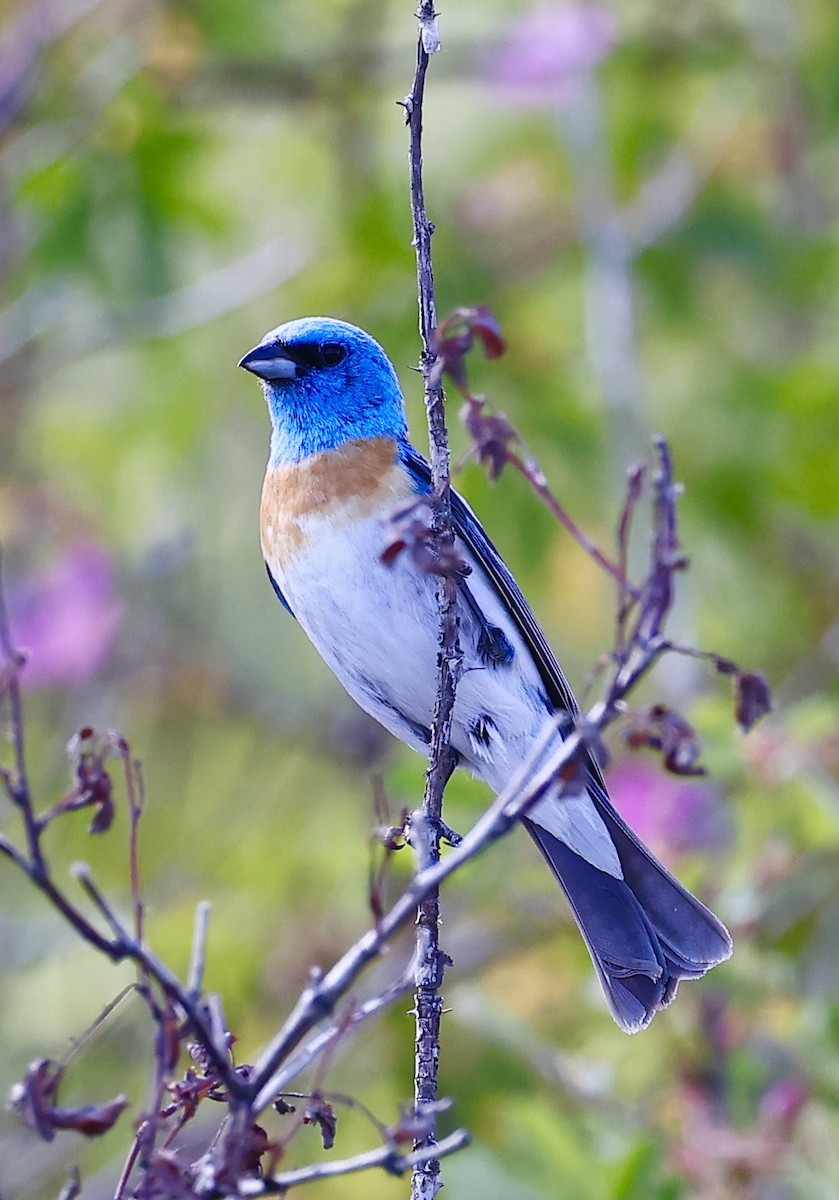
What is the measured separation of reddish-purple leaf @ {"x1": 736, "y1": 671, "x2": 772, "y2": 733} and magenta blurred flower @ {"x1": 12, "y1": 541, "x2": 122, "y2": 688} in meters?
4.12

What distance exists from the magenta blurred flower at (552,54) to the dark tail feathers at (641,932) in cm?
349

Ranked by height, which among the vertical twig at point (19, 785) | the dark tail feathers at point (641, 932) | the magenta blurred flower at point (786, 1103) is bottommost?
the magenta blurred flower at point (786, 1103)

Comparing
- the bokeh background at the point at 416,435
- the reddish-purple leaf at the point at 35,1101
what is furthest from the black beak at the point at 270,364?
the reddish-purple leaf at the point at 35,1101

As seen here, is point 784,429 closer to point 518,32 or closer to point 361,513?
point 518,32

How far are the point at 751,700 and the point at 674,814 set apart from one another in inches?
113

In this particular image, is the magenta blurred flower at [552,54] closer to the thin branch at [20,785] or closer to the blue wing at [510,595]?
the blue wing at [510,595]

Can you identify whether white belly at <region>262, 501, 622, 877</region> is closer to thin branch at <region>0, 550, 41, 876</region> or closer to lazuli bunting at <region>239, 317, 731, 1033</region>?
lazuli bunting at <region>239, 317, 731, 1033</region>

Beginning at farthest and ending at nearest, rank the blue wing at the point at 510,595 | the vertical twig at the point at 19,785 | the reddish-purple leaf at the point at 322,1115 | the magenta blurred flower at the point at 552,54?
1. the magenta blurred flower at the point at 552,54
2. the blue wing at the point at 510,595
3. the reddish-purple leaf at the point at 322,1115
4. the vertical twig at the point at 19,785

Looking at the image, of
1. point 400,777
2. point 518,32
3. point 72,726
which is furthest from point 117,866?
point 518,32

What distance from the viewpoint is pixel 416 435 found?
20.5 ft

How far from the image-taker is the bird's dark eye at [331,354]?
165 inches

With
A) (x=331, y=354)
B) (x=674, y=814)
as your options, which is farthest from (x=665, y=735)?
(x=674, y=814)

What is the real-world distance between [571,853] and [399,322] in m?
2.67

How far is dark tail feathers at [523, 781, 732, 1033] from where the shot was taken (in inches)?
145
